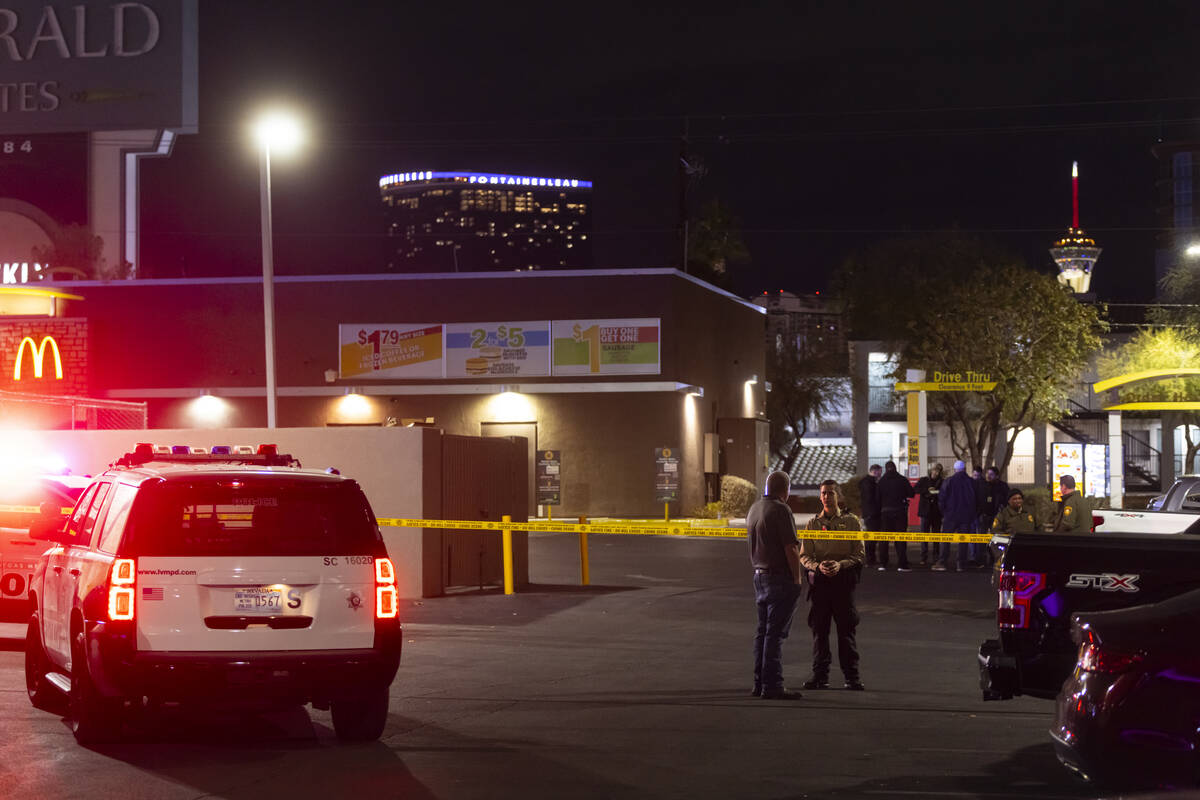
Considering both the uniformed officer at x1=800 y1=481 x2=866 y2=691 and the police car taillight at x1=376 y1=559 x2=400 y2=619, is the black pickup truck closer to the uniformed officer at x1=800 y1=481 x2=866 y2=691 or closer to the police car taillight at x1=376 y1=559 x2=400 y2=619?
the uniformed officer at x1=800 y1=481 x2=866 y2=691

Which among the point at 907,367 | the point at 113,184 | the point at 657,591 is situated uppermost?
the point at 113,184

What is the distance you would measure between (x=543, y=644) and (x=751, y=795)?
25.7ft

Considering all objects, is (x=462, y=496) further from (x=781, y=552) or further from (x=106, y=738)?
(x=106, y=738)

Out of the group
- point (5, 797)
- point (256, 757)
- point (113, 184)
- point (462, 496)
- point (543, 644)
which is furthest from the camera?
point (113, 184)

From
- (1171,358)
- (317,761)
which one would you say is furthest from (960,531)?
(1171,358)

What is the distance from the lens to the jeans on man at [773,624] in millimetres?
12570

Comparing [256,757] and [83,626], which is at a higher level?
[83,626]

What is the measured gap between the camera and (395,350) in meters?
48.4

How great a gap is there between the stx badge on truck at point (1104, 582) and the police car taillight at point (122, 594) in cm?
582

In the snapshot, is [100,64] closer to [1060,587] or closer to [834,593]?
[834,593]

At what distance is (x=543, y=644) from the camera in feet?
53.7

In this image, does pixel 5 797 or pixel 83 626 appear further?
pixel 83 626

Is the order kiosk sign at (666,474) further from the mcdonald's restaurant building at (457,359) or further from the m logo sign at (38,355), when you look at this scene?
the m logo sign at (38,355)

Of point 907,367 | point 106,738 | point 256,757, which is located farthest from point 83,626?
point 907,367
